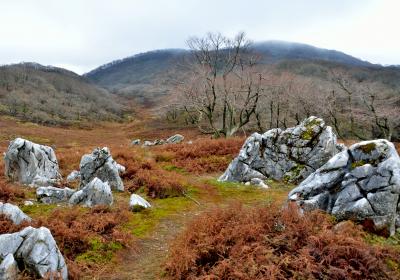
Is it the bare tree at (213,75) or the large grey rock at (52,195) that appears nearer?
the large grey rock at (52,195)

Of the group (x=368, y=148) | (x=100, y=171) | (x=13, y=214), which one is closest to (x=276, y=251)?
(x=368, y=148)

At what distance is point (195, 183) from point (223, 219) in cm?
993

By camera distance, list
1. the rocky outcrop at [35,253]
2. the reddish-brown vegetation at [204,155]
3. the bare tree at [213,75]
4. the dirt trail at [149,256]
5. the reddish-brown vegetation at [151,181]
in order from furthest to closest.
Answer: the bare tree at [213,75], the reddish-brown vegetation at [204,155], the reddish-brown vegetation at [151,181], the dirt trail at [149,256], the rocky outcrop at [35,253]

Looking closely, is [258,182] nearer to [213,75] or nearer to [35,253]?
[35,253]

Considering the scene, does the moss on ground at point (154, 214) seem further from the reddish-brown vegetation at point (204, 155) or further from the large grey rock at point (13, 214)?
the reddish-brown vegetation at point (204, 155)

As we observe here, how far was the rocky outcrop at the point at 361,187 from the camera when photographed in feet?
32.4

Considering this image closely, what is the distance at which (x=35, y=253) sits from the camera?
8078 millimetres

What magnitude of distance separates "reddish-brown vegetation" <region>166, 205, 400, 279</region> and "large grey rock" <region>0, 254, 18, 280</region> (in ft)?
9.95

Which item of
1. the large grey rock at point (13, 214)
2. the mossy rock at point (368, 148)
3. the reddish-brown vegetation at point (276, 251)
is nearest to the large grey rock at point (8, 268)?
the large grey rock at point (13, 214)

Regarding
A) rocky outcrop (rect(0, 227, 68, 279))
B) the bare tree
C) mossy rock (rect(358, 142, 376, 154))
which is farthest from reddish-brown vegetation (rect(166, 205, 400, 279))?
the bare tree

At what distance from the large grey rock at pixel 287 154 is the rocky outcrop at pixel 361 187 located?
876 centimetres

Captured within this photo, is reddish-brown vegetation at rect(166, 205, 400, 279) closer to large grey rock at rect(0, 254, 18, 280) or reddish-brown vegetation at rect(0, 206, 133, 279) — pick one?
reddish-brown vegetation at rect(0, 206, 133, 279)

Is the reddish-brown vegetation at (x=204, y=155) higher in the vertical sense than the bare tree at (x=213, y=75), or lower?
lower

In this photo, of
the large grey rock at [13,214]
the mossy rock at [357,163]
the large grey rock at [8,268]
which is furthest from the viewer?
the mossy rock at [357,163]
